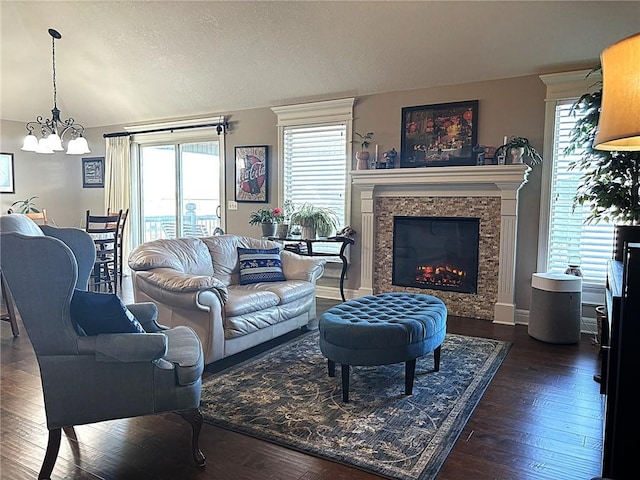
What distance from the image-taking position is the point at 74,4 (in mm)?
5109

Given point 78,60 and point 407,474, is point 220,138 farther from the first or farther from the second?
point 407,474

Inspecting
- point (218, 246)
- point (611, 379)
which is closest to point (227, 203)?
point (218, 246)

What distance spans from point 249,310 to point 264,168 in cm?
327

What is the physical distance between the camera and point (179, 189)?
748 cm

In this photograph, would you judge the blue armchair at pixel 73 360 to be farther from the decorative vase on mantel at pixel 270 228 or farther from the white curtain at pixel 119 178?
the white curtain at pixel 119 178

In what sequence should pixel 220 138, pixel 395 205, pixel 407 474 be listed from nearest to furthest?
1. pixel 407 474
2. pixel 395 205
3. pixel 220 138

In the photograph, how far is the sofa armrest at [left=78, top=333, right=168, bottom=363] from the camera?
204 cm

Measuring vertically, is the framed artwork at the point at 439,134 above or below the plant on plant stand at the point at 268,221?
above

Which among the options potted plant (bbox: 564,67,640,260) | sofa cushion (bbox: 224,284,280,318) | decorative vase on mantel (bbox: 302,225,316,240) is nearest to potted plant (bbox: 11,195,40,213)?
decorative vase on mantel (bbox: 302,225,316,240)

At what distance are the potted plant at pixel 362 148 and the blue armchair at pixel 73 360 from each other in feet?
12.5

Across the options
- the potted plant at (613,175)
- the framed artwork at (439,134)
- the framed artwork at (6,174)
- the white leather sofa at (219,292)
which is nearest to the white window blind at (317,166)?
the framed artwork at (439,134)

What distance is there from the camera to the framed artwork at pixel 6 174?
7.82 metres

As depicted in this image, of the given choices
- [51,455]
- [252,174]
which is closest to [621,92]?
[51,455]

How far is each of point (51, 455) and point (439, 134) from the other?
4.60m
